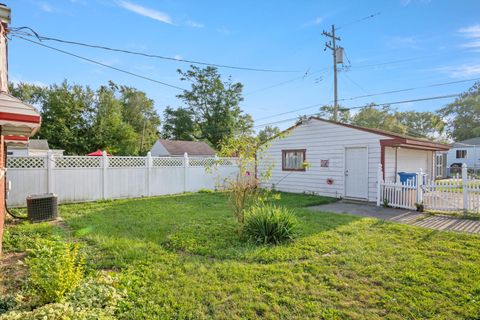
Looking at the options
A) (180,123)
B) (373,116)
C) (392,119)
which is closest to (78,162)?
(180,123)

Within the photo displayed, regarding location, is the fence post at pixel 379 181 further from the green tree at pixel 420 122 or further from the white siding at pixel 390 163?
the green tree at pixel 420 122

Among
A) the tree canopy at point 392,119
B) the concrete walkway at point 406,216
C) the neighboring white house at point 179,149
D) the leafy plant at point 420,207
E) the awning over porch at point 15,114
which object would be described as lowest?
the concrete walkway at point 406,216

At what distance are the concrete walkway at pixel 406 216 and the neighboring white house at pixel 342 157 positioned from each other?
4.28 ft

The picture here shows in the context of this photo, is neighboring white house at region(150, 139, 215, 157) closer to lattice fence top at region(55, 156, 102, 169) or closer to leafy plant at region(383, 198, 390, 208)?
lattice fence top at region(55, 156, 102, 169)

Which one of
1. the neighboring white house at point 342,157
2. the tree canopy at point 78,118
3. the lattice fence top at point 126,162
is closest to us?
the neighboring white house at point 342,157

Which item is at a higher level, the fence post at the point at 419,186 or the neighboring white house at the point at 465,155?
the neighboring white house at the point at 465,155

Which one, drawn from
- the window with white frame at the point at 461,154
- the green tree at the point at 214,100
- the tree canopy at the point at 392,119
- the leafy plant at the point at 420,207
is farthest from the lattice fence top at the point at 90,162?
the window with white frame at the point at 461,154

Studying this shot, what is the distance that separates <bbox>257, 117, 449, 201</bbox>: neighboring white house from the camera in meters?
9.62

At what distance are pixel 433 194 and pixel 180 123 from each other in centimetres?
2974

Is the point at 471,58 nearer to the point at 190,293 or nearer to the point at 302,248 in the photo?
the point at 302,248

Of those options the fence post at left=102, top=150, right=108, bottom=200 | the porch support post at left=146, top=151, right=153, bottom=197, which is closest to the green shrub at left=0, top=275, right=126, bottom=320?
the fence post at left=102, top=150, right=108, bottom=200

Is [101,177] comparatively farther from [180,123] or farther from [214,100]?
[180,123]

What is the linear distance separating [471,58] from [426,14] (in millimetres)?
4376

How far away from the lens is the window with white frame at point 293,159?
476 inches
